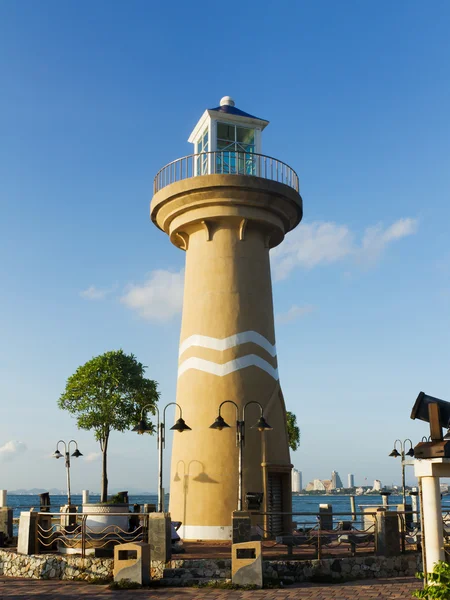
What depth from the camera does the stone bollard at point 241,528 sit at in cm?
1806

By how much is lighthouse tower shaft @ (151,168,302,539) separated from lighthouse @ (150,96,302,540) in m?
0.04

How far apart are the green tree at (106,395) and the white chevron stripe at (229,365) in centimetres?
836

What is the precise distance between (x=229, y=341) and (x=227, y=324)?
68cm

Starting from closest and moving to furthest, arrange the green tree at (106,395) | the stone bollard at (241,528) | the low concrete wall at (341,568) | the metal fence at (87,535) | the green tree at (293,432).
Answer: the low concrete wall at (341,568)
the stone bollard at (241,528)
the metal fence at (87,535)
the green tree at (106,395)
the green tree at (293,432)

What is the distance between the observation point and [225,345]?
25.3 metres

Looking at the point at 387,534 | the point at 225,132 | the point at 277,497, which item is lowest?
the point at 387,534

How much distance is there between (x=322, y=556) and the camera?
18.8m

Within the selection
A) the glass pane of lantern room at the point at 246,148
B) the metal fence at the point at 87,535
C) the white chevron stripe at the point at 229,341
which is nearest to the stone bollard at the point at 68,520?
the metal fence at the point at 87,535

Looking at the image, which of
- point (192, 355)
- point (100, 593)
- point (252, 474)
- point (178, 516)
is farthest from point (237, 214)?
point (100, 593)

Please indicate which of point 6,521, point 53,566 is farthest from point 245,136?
point 53,566

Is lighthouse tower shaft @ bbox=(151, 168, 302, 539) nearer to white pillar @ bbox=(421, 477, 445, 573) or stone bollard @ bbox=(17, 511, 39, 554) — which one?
stone bollard @ bbox=(17, 511, 39, 554)

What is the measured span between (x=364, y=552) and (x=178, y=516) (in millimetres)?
7591

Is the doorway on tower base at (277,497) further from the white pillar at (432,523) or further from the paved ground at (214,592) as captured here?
the white pillar at (432,523)

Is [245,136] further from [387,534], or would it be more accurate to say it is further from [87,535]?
[87,535]
